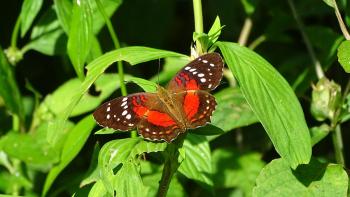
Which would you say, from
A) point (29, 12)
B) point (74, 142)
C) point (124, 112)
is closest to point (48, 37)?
point (29, 12)

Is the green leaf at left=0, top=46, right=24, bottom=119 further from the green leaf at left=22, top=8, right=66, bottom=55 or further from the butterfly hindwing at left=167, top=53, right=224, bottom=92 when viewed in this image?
the butterfly hindwing at left=167, top=53, right=224, bottom=92

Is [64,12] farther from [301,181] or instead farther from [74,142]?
[301,181]

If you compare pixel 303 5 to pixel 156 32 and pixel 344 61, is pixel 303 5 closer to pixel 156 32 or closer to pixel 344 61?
pixel 156 32

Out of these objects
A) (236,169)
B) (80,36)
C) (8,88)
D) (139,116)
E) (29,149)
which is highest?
(80,36)

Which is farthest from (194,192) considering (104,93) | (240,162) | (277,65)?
(277,65)

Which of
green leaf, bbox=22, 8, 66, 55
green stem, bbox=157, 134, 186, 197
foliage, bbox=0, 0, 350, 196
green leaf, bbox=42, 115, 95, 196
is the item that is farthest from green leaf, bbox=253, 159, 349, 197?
green leaf, bbox=22, 8, 66, 55

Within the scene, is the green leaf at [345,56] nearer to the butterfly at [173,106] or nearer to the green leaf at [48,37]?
the butterfly at [173,106]

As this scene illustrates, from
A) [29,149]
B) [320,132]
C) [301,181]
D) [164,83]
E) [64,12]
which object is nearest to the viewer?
[301,181]
